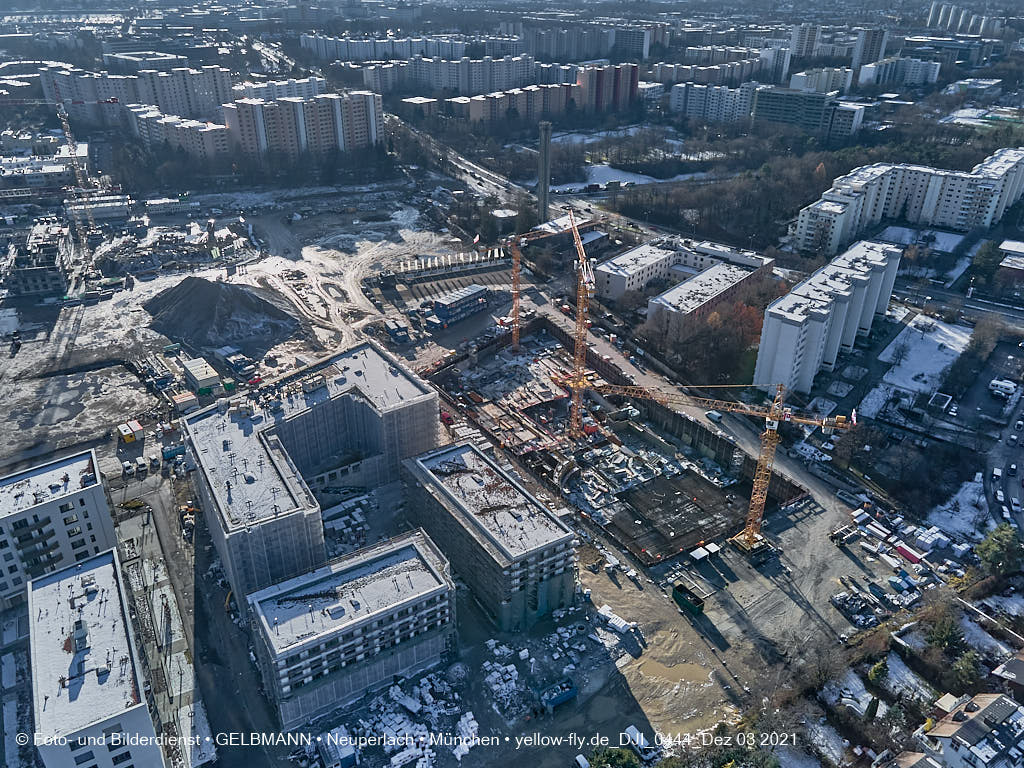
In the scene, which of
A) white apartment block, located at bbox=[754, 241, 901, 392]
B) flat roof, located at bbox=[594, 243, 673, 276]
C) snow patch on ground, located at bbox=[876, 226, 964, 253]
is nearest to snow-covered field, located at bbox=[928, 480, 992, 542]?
white apartment block, located at bbox=[754, 241, 901, 392]

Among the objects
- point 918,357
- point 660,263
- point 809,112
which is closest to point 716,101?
point 809,112

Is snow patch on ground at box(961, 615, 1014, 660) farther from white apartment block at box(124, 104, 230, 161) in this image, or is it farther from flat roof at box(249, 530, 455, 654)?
white apartment block at box(124, 104, 230, 161)

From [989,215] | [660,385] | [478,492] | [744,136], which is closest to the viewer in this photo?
[478,492]

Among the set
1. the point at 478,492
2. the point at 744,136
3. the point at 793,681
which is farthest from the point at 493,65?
the point at 793,681

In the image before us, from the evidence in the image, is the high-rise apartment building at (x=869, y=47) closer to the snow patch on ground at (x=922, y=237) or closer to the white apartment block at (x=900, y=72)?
the white apartment block at (x=900, y=72)

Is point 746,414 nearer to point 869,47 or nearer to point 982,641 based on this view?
point 982,641

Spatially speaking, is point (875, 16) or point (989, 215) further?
point (875, 16)

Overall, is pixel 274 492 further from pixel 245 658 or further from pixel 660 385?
pixel 660 385

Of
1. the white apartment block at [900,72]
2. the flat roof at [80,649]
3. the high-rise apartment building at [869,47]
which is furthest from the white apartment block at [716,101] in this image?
the flat roof at [80,649]
